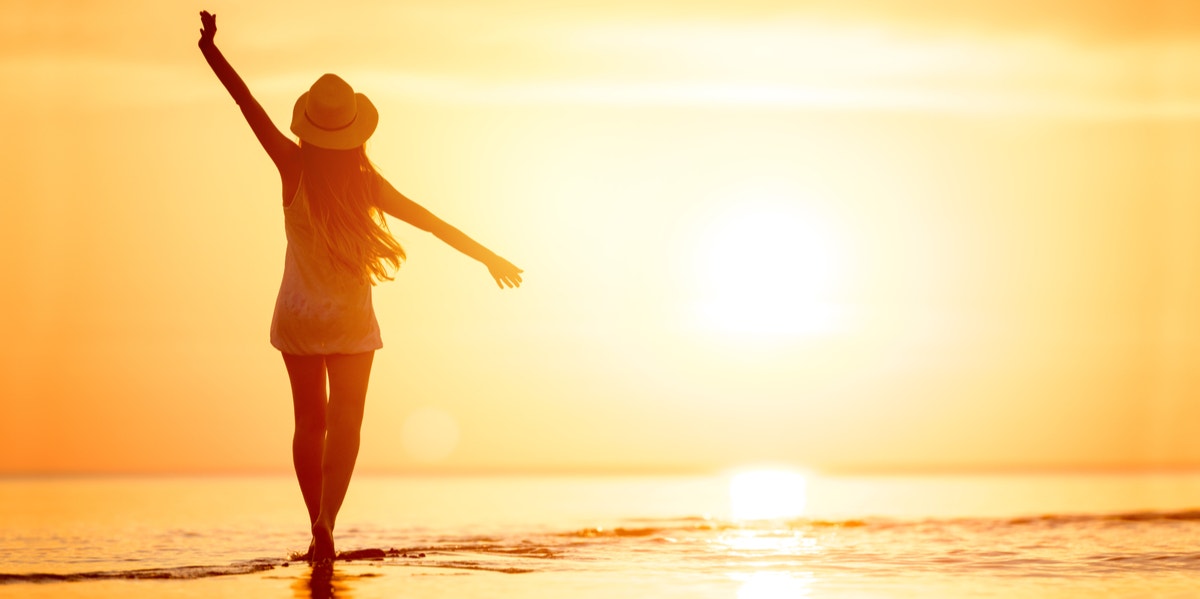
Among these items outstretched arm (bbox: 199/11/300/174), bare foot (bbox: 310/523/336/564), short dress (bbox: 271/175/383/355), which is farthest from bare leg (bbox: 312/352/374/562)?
outstretched arm (bbox: 199/11/300/174)

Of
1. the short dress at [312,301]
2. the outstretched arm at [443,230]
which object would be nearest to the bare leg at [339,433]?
the short dress at [312,301]

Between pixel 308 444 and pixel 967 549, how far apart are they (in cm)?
403

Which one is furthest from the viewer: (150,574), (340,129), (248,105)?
(340,129)

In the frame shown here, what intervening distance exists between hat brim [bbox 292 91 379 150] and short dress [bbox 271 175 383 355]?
312mm

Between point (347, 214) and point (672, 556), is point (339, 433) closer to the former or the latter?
point (347, 214)

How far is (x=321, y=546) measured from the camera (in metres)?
7.20

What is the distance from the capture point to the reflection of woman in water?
730 cm

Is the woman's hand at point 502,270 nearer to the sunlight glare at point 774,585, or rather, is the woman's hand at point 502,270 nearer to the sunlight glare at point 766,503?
the sunlight glare at point 774,585

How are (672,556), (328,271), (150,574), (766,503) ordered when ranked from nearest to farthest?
(150,574)
(328,271)
(672,556)
(766,503)

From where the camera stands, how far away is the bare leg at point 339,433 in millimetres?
7270

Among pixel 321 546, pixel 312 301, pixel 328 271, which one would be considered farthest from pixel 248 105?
pixel 321 546

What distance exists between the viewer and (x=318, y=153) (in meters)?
7.42

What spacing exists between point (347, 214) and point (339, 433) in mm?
1170

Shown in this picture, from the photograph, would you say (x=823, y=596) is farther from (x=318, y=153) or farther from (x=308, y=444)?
(x=318, y=153)
